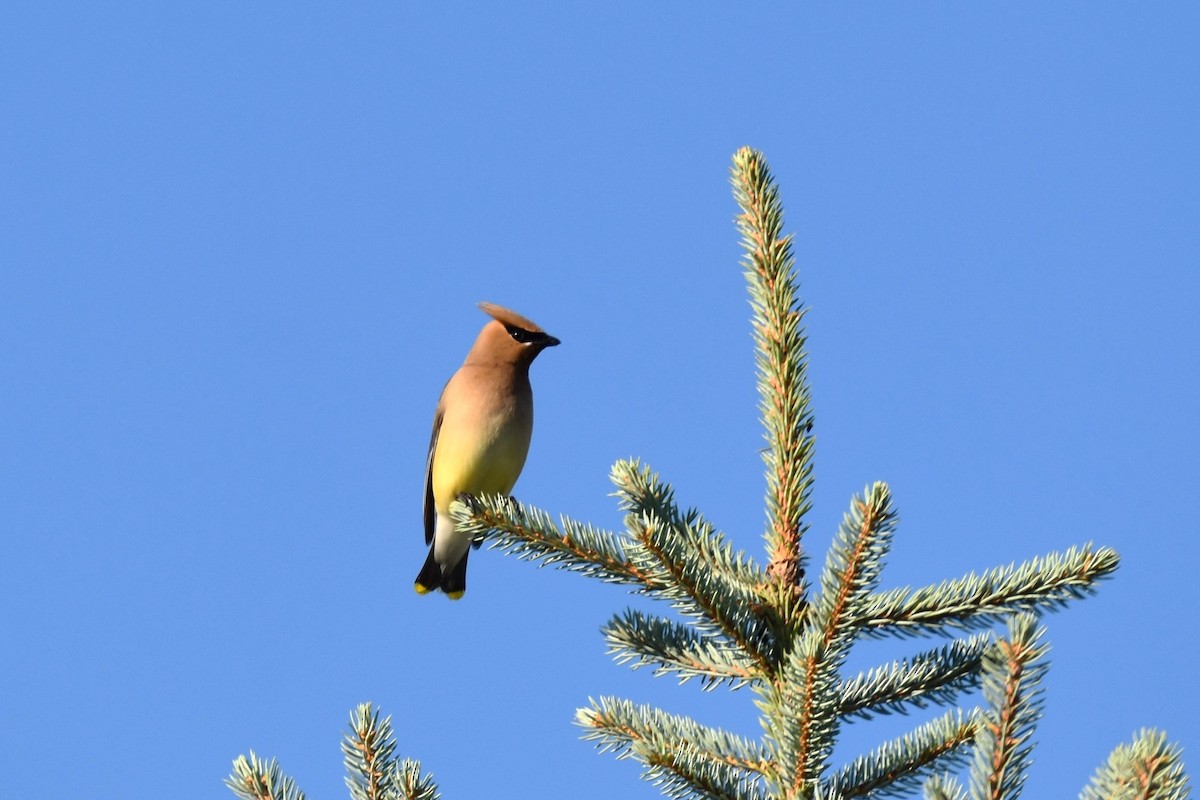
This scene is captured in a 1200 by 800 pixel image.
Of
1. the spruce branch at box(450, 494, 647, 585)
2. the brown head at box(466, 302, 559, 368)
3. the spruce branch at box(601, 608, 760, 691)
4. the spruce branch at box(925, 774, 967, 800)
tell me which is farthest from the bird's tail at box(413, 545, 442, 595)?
the spruce branch at box(925, 774, 967, 800)

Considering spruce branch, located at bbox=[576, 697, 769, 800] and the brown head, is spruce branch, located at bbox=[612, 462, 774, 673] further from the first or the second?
the brown head

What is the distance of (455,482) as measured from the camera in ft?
17.5

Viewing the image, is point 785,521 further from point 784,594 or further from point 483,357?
point 483,357

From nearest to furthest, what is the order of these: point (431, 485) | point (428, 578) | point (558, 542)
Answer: point (558, 542), point (431, 485), point (428, 578)

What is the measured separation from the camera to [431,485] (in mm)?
5914

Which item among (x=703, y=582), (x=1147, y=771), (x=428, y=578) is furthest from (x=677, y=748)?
(x=428, y=578)

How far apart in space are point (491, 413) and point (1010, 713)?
3633 mm

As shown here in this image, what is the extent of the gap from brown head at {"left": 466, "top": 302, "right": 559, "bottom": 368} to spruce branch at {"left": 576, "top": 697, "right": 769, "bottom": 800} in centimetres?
302

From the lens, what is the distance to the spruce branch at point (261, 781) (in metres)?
1.98

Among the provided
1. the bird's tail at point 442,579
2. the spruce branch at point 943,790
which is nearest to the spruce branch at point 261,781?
the spruce branch at point 943,790

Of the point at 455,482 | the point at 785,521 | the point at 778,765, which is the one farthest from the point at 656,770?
the point at 455,482

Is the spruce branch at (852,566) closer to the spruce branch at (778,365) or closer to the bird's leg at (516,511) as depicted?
the spruce branch at (778,365)

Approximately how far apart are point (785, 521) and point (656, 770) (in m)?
0.46

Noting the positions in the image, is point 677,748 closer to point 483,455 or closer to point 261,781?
point 261,781
